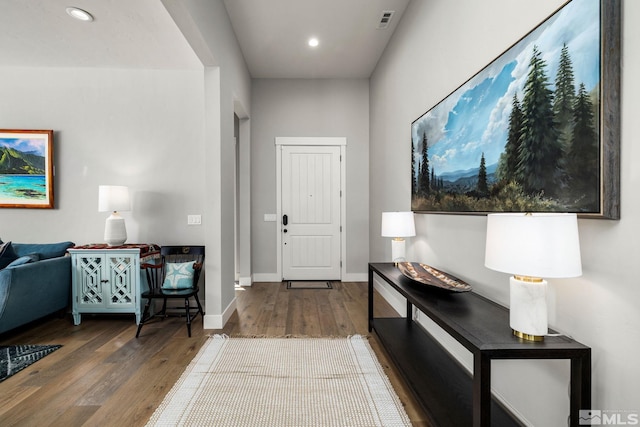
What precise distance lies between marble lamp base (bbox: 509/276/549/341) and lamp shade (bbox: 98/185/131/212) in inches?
137

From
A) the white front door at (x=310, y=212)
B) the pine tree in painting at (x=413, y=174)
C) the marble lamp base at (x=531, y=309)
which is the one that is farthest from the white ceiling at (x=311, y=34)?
the marble lamp base at (x=531, y=309)

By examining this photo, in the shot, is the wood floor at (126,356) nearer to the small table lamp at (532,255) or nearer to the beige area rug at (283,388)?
the beige area rug at (283,388)

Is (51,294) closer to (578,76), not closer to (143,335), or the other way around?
(143,335)

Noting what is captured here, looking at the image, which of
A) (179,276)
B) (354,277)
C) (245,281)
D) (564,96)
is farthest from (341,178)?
(564,96)

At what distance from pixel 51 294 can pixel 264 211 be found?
2599mm

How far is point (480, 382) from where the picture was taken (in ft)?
3.57

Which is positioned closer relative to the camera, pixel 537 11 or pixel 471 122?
pixel 537 11

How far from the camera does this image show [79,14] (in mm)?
2602

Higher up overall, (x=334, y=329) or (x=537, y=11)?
(x=537, y=11)

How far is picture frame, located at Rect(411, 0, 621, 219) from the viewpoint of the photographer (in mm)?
1051

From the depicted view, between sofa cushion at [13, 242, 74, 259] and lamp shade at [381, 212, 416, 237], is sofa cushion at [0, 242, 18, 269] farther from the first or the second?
lamp shade at [381, 212, 416, 237]

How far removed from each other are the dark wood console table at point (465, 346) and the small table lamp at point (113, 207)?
8.85 feet

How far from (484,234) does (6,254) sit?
13.9 feet

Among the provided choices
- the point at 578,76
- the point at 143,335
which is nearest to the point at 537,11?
the point at 578,76
